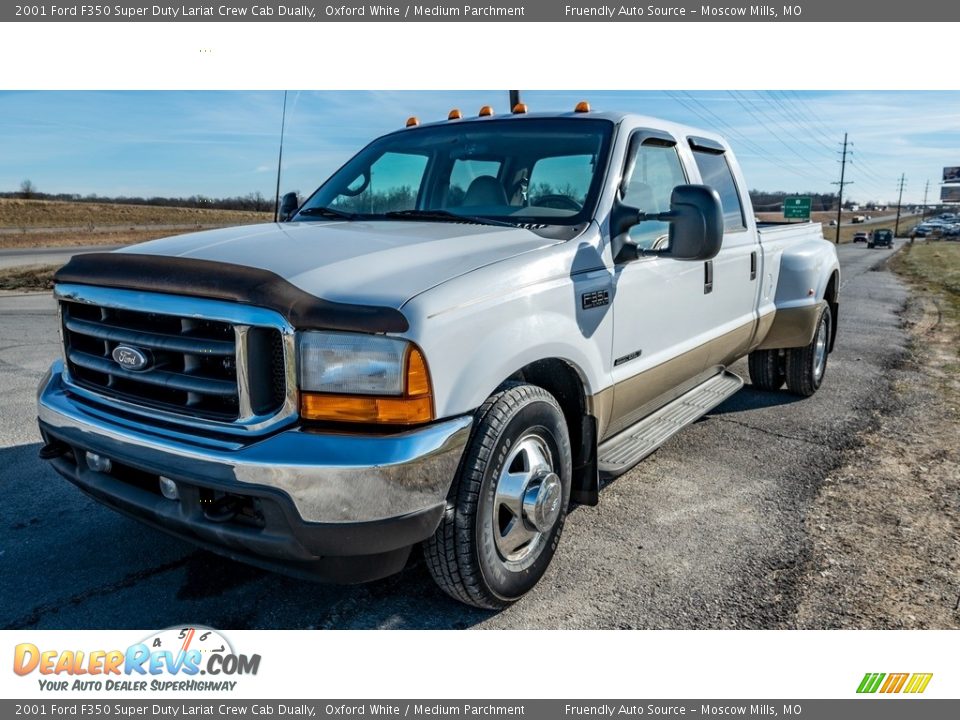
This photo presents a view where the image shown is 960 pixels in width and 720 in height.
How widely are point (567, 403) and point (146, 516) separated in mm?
1696

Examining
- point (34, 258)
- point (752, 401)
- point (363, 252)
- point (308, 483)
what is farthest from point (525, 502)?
point (34, 258)

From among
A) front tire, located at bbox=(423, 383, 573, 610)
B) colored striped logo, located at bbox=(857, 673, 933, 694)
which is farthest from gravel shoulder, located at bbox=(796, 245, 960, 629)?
front tire, located at bbox=(423, 383, 573, 610)

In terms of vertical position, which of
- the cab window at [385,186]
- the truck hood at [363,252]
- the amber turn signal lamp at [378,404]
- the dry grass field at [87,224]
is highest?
the cab window at [385,186]

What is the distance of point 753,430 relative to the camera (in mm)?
5105

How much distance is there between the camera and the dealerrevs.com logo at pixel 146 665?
7.82ft

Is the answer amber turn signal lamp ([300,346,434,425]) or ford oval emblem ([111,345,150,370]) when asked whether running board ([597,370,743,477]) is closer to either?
amber turn signal lamp ([300,346,434,425])

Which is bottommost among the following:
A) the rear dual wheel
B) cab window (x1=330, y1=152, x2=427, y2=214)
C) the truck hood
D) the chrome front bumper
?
the rear dual wheel

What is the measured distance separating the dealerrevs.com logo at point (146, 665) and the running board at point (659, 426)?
166 centimetres

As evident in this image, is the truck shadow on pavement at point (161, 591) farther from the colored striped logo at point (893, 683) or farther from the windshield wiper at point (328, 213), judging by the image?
the windshield wiper at point (328, 213)

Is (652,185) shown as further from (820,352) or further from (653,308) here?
(820,352)

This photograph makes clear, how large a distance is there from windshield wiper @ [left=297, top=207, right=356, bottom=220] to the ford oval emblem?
57.1 inches

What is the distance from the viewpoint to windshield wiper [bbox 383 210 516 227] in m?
3.30

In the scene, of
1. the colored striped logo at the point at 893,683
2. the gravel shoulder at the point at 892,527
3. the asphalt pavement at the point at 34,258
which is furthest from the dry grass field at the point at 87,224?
the colored striped logo at the point at 893,683

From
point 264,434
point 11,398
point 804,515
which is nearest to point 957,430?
point 804,515
